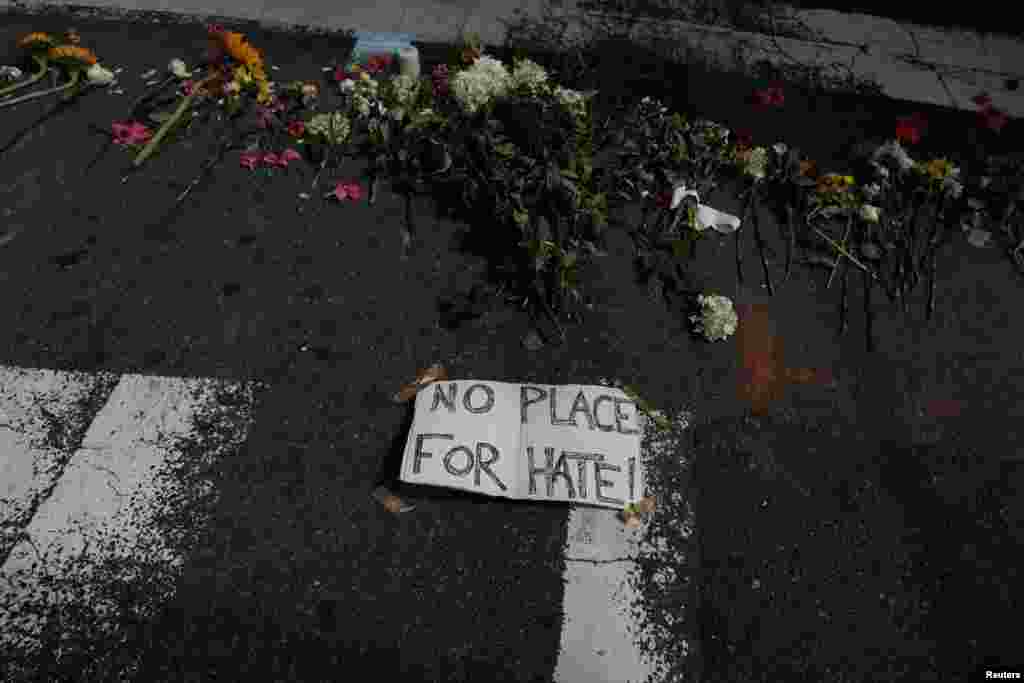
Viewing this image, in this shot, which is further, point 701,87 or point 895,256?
point 701,87

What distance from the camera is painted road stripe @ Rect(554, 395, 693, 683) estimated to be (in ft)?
8.17

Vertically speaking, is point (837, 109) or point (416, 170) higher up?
point (837, 109)

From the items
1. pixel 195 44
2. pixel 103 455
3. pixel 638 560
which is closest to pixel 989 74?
pixel 638 560

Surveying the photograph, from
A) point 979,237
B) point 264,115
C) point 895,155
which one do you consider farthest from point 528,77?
point 979,237

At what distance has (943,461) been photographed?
315 centimetres

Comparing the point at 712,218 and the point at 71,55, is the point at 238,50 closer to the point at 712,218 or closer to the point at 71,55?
the point at 71,55

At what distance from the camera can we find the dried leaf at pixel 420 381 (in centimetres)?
316

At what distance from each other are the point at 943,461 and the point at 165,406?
12.1ft

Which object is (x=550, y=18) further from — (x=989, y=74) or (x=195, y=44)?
(x=989, y=74)

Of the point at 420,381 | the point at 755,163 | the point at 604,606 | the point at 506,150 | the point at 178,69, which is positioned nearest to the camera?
the point at 604,606

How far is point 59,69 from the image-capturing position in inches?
187

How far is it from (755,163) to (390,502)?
3.15m

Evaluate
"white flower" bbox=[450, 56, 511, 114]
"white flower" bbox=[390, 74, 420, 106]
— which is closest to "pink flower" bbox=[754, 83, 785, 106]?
"white flower" bbox=[450, 56, 511, 114]

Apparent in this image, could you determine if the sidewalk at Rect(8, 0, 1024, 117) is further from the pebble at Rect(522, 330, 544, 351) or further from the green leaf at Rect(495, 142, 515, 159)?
the pebble at Rect(522, 330, 544, 351)
